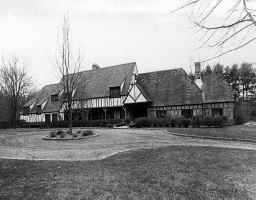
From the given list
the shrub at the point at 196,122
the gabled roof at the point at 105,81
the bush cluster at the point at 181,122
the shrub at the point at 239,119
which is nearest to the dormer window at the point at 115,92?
the gabled roof at the point at 105,81

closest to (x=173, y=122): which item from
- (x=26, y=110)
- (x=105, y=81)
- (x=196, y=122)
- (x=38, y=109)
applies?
(x=196, y=122)

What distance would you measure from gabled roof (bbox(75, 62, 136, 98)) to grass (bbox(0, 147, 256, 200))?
19985 mm

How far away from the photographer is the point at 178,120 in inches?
774

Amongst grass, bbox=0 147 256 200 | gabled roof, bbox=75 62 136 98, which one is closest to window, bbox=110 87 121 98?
gabled roof, bbox=75 62 136 98

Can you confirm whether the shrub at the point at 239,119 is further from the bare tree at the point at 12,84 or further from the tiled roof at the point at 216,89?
the bare tree at the point at 12,84

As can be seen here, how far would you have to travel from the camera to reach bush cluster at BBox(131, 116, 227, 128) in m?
18.2

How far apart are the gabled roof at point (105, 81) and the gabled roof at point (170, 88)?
2257 millimetres

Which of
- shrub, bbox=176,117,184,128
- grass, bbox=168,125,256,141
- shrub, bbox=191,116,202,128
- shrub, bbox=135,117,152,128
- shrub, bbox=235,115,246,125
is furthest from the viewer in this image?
shrub, bbox=235,115,246,125

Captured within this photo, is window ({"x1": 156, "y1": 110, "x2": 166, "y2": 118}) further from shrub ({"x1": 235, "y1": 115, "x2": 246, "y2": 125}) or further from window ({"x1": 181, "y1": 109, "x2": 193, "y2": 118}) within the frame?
shrub ({"x1": 235, "y1": 115, "x2": 246, "y2": 125})

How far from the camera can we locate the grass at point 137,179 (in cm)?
375

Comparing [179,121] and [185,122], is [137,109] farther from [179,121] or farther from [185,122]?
[185,122]

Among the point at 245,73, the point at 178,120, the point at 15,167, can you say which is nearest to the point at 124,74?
the point at 178,120

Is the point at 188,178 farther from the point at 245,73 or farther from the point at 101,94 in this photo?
the point at 245,73

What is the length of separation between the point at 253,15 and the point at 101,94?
24.2m
